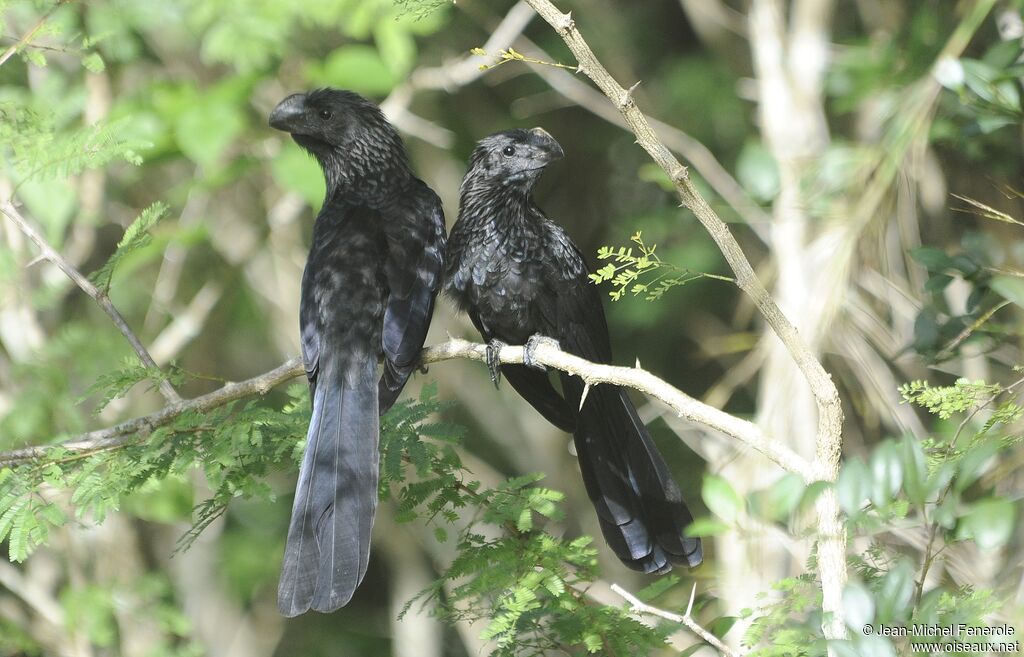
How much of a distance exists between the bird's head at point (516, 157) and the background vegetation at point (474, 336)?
29 cm

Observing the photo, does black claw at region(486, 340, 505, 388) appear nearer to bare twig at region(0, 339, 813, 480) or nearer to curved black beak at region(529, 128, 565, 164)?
bare twig at region(0, 339, 813, 480)

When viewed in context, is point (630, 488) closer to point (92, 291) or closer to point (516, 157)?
point (516, 157)

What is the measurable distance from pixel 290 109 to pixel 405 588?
134 inches

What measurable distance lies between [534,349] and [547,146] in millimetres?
796

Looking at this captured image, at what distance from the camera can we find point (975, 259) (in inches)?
114

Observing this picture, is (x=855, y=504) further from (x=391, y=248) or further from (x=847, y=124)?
(x=847, y=124)

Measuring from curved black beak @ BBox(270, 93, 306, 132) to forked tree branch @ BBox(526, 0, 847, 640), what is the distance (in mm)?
1991

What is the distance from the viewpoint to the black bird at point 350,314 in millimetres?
2678

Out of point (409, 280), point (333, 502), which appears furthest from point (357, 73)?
point (333, 502)

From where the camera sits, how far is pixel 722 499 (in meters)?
2.36

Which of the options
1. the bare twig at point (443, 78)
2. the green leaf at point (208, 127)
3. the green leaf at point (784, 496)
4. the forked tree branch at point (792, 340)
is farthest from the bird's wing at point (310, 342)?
the bare twig at point (443, 78)

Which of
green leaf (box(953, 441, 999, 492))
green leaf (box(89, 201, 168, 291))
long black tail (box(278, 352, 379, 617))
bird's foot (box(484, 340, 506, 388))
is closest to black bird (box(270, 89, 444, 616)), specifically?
long black tail (box(278, 352, 379, 617))

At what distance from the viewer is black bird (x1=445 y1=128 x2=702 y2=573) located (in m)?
3.26

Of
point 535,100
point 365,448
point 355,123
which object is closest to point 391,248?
point 355,123
